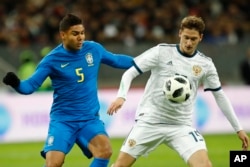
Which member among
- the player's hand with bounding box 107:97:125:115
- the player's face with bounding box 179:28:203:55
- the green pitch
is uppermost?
the player's face with bounding box 179:28:203:55

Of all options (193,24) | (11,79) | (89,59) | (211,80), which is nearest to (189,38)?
(193,24)

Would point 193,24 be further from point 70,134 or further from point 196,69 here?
point 70,134

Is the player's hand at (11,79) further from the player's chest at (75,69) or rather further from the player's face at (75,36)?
the player's face at (75,36)

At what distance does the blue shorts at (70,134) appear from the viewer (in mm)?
8188

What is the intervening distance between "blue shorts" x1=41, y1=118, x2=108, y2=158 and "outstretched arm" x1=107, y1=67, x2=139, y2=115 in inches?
24.8

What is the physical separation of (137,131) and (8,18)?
1340cm

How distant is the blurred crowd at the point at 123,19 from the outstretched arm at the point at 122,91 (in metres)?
11.9

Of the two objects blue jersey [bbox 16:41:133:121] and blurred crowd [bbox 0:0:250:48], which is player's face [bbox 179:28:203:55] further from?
blurred crowd [bbox 0:0:250:48]

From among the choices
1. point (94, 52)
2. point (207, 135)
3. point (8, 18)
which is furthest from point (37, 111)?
point (94, 52)

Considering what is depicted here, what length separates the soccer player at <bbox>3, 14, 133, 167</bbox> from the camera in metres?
8.20

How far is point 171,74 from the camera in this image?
8117mm

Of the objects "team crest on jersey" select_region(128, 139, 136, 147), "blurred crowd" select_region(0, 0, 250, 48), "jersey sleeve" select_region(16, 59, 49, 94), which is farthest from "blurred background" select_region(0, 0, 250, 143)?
"team crest on jersey" select_region(128, 139, 136, 147)

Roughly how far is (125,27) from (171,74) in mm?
12569

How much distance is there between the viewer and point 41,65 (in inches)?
324
